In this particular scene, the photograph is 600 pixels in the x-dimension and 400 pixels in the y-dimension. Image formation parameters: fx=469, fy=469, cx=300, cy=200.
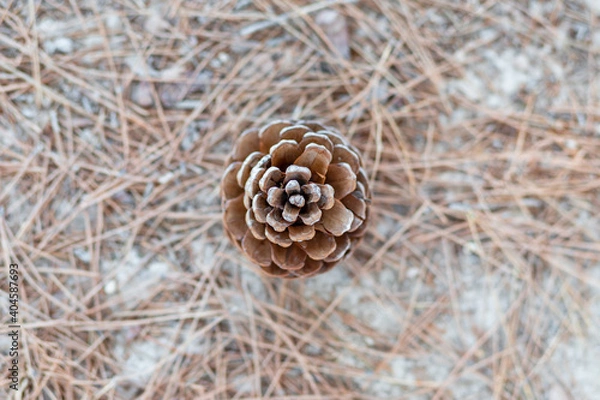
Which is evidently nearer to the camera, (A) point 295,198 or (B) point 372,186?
(A) point 295,198

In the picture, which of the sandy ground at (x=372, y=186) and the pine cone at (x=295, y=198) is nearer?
the pine cone at (x=295, y=198)

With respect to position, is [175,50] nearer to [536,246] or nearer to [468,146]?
[468,146]

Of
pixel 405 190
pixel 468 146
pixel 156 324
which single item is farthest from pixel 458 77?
pixel 156 324

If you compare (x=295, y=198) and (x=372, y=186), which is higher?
(x=295, y=198)

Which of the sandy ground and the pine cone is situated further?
the sandy ground

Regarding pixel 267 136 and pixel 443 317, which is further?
pixel 443 317
